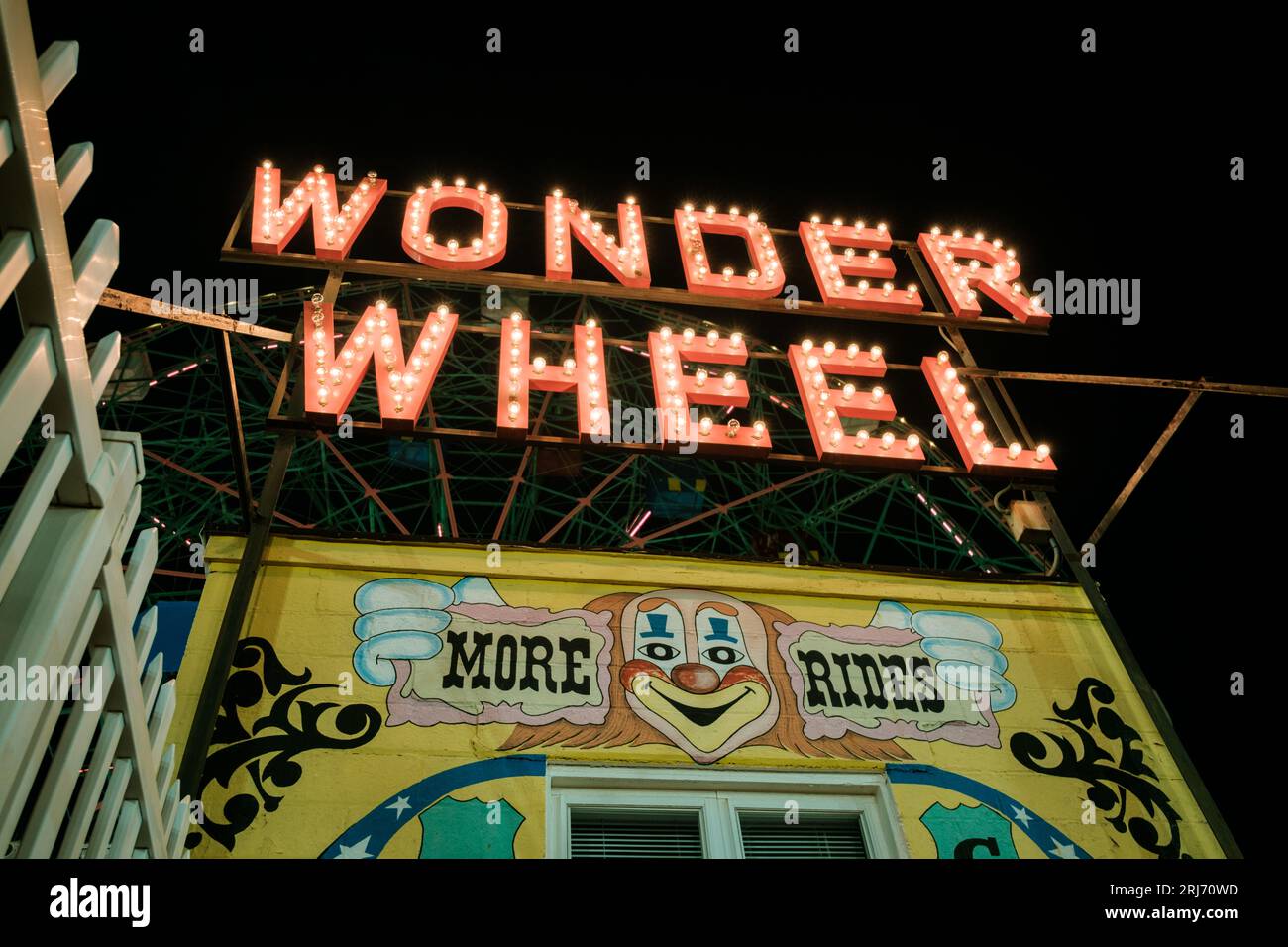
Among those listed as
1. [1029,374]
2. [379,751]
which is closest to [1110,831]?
[1029,374]

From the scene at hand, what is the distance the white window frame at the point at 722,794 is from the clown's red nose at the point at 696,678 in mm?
654

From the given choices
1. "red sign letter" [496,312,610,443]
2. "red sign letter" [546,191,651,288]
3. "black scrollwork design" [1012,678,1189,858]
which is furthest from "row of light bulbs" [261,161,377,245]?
"black scrollwork design" [1012,678,1189,858]

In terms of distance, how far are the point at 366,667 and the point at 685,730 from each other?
2.18m

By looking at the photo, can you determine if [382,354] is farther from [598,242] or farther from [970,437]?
[970,437]

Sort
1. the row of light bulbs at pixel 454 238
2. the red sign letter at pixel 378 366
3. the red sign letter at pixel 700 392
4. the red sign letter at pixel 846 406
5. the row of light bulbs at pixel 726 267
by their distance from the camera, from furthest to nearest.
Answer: the row of light bulbs at pixel 726 267 < the row of light bulbs at pixel 454 238 < the red sign letter at pixel 846 406 < the red sign letter at pixel 700 392 < the red sign letter at pixel 378 366

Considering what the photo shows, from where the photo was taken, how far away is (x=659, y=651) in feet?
22.0

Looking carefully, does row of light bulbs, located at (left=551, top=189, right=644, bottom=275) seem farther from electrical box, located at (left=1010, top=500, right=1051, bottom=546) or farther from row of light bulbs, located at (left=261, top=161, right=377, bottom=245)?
electrical box, located at (left=1010, top=500, right=1051, bottom=546)

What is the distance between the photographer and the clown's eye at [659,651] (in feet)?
21.9

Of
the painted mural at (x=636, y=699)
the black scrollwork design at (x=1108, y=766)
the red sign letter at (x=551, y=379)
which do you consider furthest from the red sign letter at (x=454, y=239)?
the black scrollwork design at (x=1108, y=766)

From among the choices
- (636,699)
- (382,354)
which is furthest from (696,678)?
(382,354)

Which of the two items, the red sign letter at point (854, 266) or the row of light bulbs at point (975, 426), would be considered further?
the red sign letter at point (854, 266)

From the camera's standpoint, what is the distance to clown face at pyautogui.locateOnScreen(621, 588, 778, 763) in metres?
6.27

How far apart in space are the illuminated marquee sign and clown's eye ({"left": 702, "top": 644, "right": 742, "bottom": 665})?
1.84 metres

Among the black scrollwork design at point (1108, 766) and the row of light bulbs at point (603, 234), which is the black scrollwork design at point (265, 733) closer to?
the black scrollwork design at point (1108, 766)
